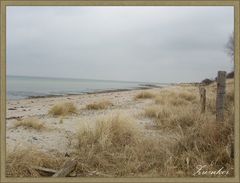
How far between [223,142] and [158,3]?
74.3 inches

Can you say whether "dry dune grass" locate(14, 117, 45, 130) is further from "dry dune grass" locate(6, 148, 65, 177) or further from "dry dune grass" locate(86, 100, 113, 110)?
"dry dune grass" locate(86, 100, 113, 110)

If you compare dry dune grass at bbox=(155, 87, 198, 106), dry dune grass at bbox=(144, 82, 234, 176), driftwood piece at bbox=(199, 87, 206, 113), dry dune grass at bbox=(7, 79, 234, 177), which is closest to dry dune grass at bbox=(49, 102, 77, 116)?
dry dune grass at bbox=(7, 79, 234, 177)

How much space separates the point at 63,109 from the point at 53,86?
0.38 metres

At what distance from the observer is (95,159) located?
5062mm

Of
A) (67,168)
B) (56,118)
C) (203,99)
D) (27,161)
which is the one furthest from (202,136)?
(27,161)

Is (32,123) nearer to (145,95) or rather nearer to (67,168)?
(67,168)

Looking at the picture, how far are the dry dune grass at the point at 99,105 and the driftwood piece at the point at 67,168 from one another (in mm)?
1153

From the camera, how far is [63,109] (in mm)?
5801

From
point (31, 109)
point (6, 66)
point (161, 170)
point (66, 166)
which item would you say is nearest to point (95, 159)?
point (66, 166)

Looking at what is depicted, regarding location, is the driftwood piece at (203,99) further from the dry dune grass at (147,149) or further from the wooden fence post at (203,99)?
the dry dune grass at (147,149)

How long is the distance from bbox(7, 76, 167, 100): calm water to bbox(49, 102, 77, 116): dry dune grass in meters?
0.19

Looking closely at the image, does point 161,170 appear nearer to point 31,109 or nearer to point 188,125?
point 188,125

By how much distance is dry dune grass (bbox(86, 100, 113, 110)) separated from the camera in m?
5.92

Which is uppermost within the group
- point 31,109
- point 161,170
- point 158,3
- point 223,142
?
point 158,3
